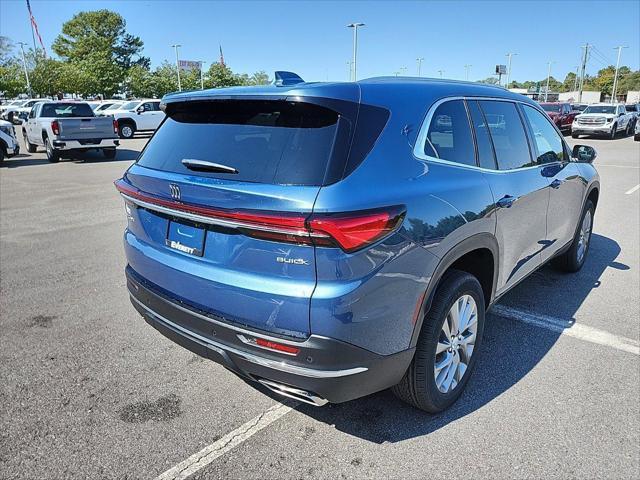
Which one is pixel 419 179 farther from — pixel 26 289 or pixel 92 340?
pixel 26 289

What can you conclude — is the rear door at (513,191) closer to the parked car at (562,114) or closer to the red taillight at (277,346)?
the red taillight at (277,346)

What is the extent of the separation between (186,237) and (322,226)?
2.88 ft

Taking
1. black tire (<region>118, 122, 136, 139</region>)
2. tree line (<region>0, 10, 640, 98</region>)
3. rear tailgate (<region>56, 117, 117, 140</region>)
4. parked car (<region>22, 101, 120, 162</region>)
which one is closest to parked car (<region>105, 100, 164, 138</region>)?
black tire (<region>118, 122, 136, 139</region>)

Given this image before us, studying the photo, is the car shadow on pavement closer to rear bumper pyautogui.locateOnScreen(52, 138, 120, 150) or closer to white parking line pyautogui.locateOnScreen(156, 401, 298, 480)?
white parking line pyautogui.locateOnScreen(156, 401, 298, 480)

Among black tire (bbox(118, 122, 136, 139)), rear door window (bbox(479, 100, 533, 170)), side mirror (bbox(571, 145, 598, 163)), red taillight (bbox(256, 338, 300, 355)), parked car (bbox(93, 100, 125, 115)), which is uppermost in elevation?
rear door window (bbox(479, 100, 533, 170))

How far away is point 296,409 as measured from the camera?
2.98m

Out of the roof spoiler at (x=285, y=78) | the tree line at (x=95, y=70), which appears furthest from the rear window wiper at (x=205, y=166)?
the tree line at (x=95, y=70)

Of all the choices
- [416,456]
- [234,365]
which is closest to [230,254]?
[234,365]

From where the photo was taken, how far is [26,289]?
489cm

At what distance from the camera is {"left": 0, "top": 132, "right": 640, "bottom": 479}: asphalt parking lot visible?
2.50 meters

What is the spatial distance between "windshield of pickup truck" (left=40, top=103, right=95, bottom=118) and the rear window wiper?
16.4m

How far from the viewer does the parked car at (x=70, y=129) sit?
15.5 m

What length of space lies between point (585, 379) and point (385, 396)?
136 centimetres

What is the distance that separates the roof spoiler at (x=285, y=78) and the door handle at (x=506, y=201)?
1456mm
